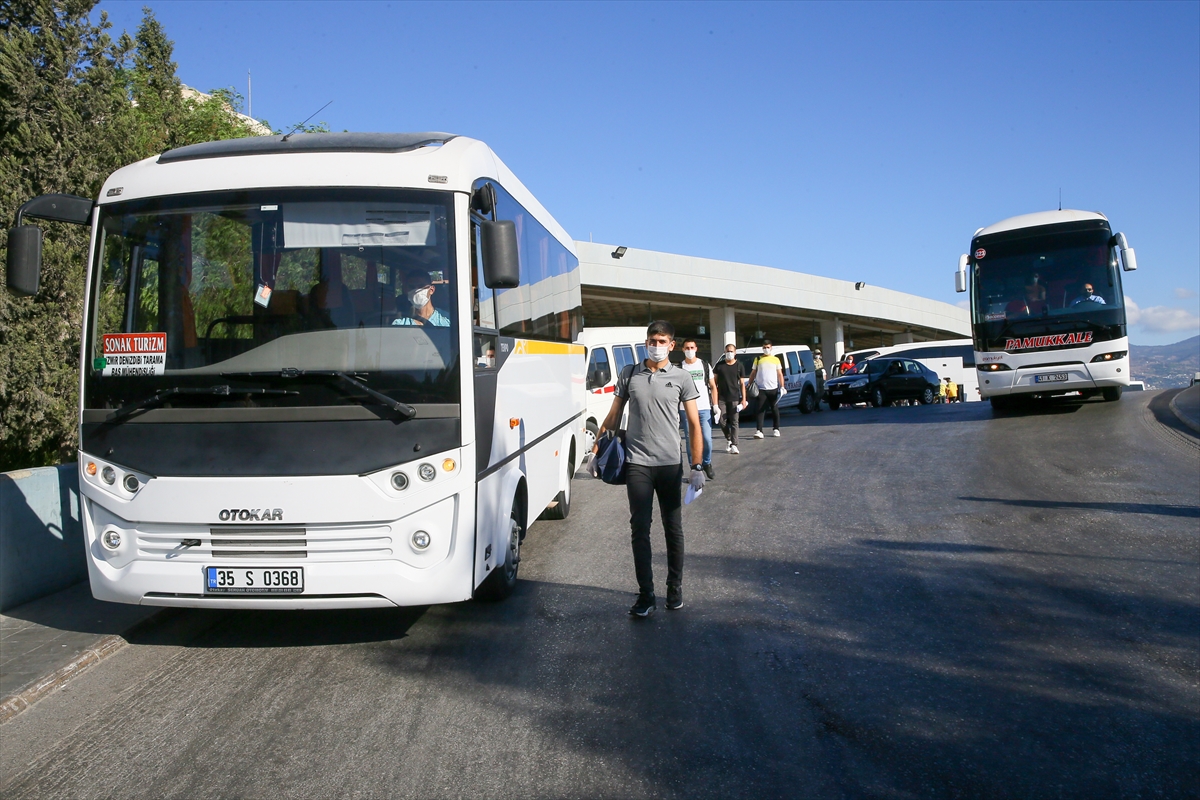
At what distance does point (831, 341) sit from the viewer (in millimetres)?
52250

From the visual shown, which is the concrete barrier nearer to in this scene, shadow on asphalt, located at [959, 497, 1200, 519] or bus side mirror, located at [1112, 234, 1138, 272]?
shadow on asphalt, located at [959, 497, 1200, 519]

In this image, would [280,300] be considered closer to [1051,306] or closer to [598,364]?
[598,364]

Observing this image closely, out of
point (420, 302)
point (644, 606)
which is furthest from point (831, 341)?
point (420, 302)

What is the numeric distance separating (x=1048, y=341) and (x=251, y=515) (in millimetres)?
15944

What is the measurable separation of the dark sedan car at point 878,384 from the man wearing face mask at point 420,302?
91.2 feet

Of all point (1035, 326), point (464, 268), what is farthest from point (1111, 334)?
point (464, 268)

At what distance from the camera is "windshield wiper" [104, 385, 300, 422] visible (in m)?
5.41

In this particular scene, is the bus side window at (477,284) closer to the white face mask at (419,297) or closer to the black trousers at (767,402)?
the white face mask at (419,297)

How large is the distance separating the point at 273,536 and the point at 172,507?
0.62 metres

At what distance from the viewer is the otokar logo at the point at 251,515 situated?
5363 mm

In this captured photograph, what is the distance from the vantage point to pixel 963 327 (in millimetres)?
65625

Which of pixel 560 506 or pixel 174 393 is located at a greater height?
pixel 174 393

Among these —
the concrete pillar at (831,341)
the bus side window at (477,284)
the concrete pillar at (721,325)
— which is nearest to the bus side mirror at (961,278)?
the bus side window at (477,284)

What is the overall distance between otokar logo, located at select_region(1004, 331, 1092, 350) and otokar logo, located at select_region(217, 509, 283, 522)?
15719mm
